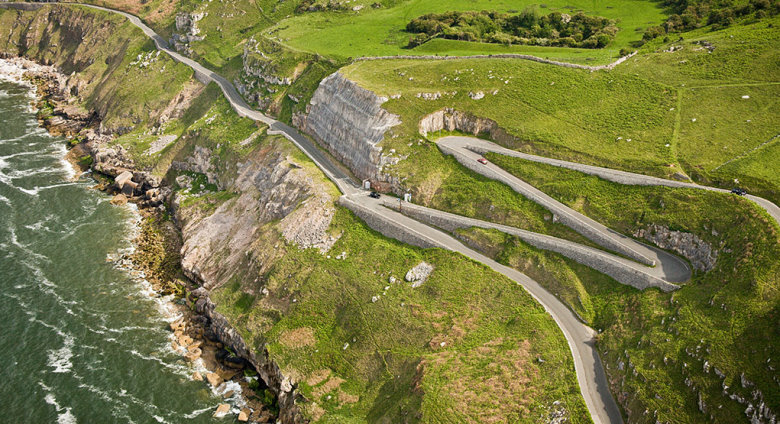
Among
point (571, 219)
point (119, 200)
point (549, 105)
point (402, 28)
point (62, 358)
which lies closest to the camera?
point (571, 219)

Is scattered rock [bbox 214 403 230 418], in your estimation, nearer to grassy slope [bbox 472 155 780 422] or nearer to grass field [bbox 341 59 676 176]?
grassy slope [bbox 472 155 780 422]

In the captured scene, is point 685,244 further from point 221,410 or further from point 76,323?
point 76,323

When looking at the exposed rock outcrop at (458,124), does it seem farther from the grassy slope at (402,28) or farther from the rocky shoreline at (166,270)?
the rocky shoreline at (166,270)

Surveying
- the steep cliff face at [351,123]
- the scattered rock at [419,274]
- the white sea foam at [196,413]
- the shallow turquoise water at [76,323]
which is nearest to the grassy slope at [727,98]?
the scattered rock at [419,274]

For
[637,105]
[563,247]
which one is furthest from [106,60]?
[563,247]

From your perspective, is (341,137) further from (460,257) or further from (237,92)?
(237,92)

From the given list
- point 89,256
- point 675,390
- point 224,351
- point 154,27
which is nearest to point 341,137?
point 224,351

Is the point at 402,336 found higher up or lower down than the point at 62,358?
higher up
